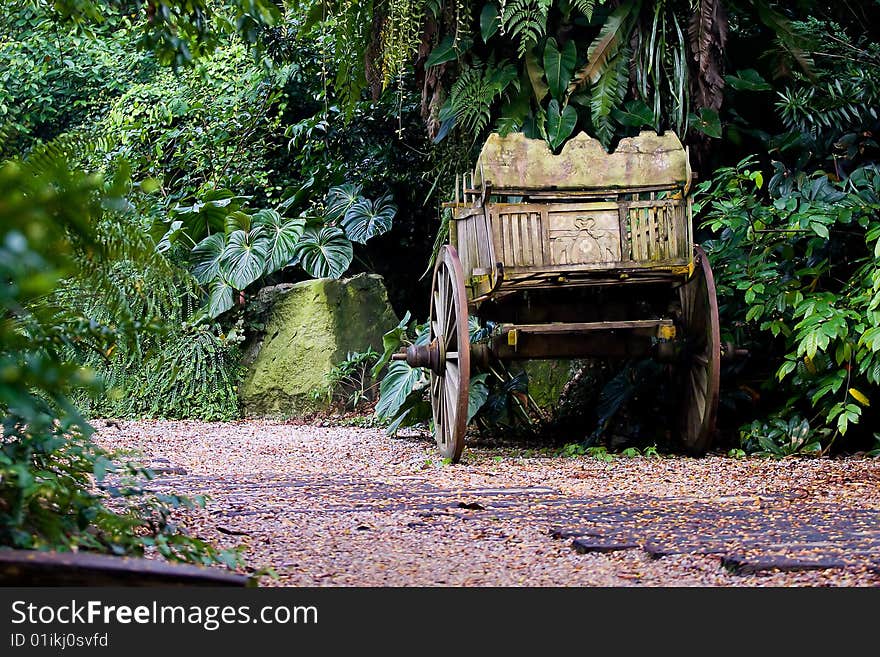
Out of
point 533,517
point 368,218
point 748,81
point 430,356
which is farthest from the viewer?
point 368,218

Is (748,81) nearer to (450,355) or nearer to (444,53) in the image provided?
(444,53)

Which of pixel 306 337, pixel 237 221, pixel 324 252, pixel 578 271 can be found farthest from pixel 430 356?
pixel 237 221

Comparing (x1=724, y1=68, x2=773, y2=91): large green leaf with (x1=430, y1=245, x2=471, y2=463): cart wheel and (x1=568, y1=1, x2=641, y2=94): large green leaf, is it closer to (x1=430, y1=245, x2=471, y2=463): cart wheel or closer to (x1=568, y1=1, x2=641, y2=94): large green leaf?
(x1=568, y1=1, x2=641, y2=94): large green leaf

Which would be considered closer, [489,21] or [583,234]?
[583,234]

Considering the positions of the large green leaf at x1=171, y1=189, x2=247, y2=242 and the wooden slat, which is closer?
the wooden slat

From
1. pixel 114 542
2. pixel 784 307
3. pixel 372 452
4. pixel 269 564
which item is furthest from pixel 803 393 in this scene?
pixel 114 542

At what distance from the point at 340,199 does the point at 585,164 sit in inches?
180

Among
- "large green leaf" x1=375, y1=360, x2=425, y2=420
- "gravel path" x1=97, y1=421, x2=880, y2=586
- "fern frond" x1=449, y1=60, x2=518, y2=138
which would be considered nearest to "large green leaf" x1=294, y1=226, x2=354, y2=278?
"large green leaf" x1=375, y1=360, x2=425, y2=420

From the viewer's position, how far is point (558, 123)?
6.27 meters

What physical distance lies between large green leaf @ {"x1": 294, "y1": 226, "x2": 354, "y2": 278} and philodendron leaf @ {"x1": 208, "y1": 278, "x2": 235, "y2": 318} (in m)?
0.72

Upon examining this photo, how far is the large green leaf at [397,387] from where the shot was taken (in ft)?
21.5

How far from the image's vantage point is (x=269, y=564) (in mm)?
2752

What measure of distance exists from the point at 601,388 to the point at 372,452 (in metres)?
1.65

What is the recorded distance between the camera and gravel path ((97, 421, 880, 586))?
8.73 ft
